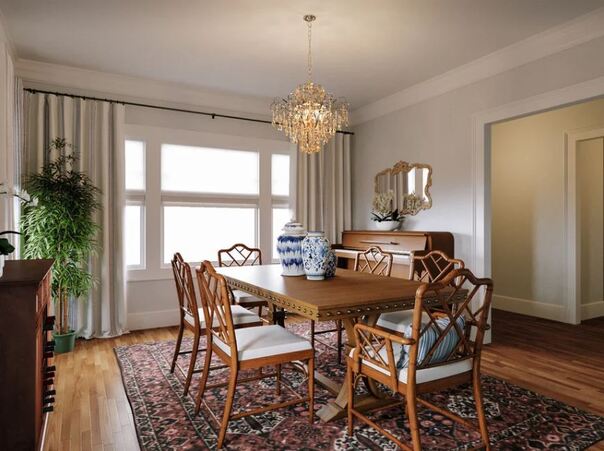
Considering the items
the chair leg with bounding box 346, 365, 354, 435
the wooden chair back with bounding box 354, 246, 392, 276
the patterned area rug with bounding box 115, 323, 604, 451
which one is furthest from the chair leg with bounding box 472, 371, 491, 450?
the wooden chair back with bounding box 354, 246, 392, 276

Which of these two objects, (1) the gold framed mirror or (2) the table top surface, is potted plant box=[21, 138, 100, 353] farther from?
(1) the gold framed mirror

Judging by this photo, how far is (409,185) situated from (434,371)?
10.7 feet

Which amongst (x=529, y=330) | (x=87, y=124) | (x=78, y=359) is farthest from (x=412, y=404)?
(x=87, y=124)

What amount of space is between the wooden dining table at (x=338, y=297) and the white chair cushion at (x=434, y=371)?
0.26m

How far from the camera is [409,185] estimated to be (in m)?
4.86

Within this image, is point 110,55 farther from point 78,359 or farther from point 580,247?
point 580,247

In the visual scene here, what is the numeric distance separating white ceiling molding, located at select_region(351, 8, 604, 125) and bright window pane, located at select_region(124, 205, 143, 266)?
3128 mm

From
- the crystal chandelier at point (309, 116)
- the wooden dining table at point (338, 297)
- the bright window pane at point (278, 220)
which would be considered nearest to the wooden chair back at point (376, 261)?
the wooden dining table at point (338, 297)

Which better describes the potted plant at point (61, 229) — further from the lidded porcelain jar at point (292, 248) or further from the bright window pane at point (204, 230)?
the lidded porcelain jar at point (292, 248)

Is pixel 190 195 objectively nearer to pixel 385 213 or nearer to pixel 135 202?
pixel 135 202

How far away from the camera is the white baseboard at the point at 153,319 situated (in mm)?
4528

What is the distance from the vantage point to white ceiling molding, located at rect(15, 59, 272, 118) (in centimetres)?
405

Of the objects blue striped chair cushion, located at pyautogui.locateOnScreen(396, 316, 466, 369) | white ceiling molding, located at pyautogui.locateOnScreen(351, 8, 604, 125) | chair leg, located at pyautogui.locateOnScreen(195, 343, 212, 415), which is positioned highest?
white ceiling molding, located at pyautogui.locateOnScreen(351, 8, 604, 125)

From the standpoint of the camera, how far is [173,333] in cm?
438
